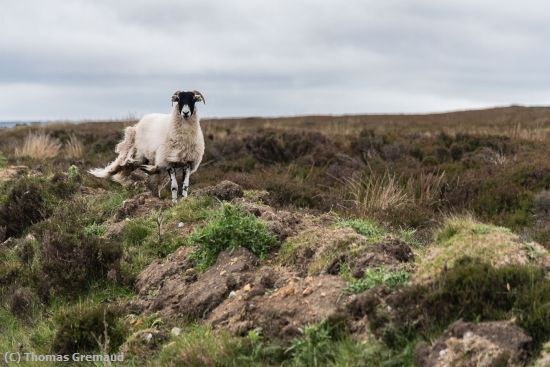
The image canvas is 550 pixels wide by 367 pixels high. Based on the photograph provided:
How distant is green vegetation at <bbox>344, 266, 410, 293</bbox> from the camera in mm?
4824

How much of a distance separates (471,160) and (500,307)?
40.6 feet

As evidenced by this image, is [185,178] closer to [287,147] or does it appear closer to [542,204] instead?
[542,204]

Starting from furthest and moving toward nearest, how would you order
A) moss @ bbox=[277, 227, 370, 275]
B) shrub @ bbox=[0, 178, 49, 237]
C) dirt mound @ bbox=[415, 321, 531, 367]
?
shrub @ bbox=[0, 178, 49, 237], moss @ bbox=[277, 227, 370, 275], dirt mound @ bbox=[415, 321, 531, 367]

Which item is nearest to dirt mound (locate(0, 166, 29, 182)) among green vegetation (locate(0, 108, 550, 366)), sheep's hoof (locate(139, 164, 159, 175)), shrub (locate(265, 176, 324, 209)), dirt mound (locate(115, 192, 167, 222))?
green vegetation (locate(0, 108, 550, 366))

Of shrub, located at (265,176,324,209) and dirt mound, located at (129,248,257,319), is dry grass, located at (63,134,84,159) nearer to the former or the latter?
shrub, located at (265,176,324,209)

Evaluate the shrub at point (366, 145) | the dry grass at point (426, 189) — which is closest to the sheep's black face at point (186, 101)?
the dry grass at point (426, 189)

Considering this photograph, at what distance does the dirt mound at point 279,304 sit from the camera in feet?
15.5

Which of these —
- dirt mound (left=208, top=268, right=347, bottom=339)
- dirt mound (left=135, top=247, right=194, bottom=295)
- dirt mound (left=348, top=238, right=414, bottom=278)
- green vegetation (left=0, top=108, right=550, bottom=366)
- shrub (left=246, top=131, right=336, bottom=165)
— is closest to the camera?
green vegetation (left=0, top=108, right=550, bottom=366)

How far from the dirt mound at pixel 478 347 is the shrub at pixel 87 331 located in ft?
9.00

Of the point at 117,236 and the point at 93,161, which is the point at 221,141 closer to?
the point at 93,161

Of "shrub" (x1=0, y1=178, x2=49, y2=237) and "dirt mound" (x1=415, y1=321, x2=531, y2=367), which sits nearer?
"dirt mound" (x1=415, y1=321, x2=531, y2=367)

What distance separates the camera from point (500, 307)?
4.25 metres

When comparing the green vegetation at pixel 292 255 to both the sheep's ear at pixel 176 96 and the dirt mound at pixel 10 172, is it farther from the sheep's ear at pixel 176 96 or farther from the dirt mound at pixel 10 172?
the sheep's ear at pixel 176 96

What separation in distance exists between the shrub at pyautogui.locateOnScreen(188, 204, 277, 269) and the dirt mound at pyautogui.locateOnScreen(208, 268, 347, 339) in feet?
2.45
